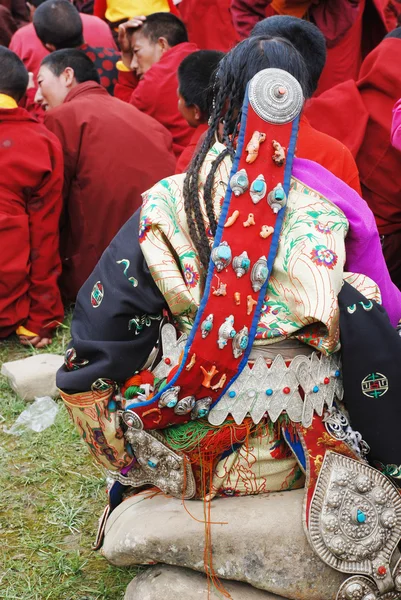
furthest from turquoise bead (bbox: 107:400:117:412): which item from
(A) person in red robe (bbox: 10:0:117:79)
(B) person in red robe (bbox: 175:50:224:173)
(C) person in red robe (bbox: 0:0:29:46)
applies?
(C) person in red robe (bbox: 0:0:29:46)

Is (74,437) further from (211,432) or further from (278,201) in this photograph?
(278,201)

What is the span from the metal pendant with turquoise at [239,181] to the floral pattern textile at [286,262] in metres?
0.08

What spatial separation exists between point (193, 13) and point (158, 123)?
168cm

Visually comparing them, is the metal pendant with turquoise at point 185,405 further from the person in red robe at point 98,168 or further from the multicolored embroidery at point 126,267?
the person in red robe at point 98,168

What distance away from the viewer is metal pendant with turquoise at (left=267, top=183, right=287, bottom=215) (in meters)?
1.90

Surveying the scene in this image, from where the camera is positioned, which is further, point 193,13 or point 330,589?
point 193,13

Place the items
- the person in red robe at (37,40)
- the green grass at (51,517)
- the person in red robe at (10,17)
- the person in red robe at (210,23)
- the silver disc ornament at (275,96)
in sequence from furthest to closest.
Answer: the person in red robe at (10,17) < the person in red robe at (37,40) < the person in red robe at (210,23) < the green grass at (51,517) < the silver disc ornament at (275,96)

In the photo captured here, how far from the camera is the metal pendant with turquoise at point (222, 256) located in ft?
6.13

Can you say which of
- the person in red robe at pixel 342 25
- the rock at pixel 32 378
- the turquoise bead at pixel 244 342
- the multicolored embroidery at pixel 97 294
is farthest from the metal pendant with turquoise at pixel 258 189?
the person in red robe at pixel 342 25

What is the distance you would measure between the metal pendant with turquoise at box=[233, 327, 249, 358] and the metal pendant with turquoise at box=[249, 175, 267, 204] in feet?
1.01

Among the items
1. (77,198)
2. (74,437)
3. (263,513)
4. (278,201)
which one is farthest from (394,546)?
(77,198)

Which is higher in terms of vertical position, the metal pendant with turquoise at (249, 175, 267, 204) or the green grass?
the metal pendant with turquoise at (249, 175, 267, 204)

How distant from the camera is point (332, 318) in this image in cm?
187

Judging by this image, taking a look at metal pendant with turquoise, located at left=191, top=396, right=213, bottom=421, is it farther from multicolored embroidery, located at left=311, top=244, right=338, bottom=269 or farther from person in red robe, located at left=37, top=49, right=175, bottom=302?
person in red robe, located at left=37, top=49, right=175, bottom=302
